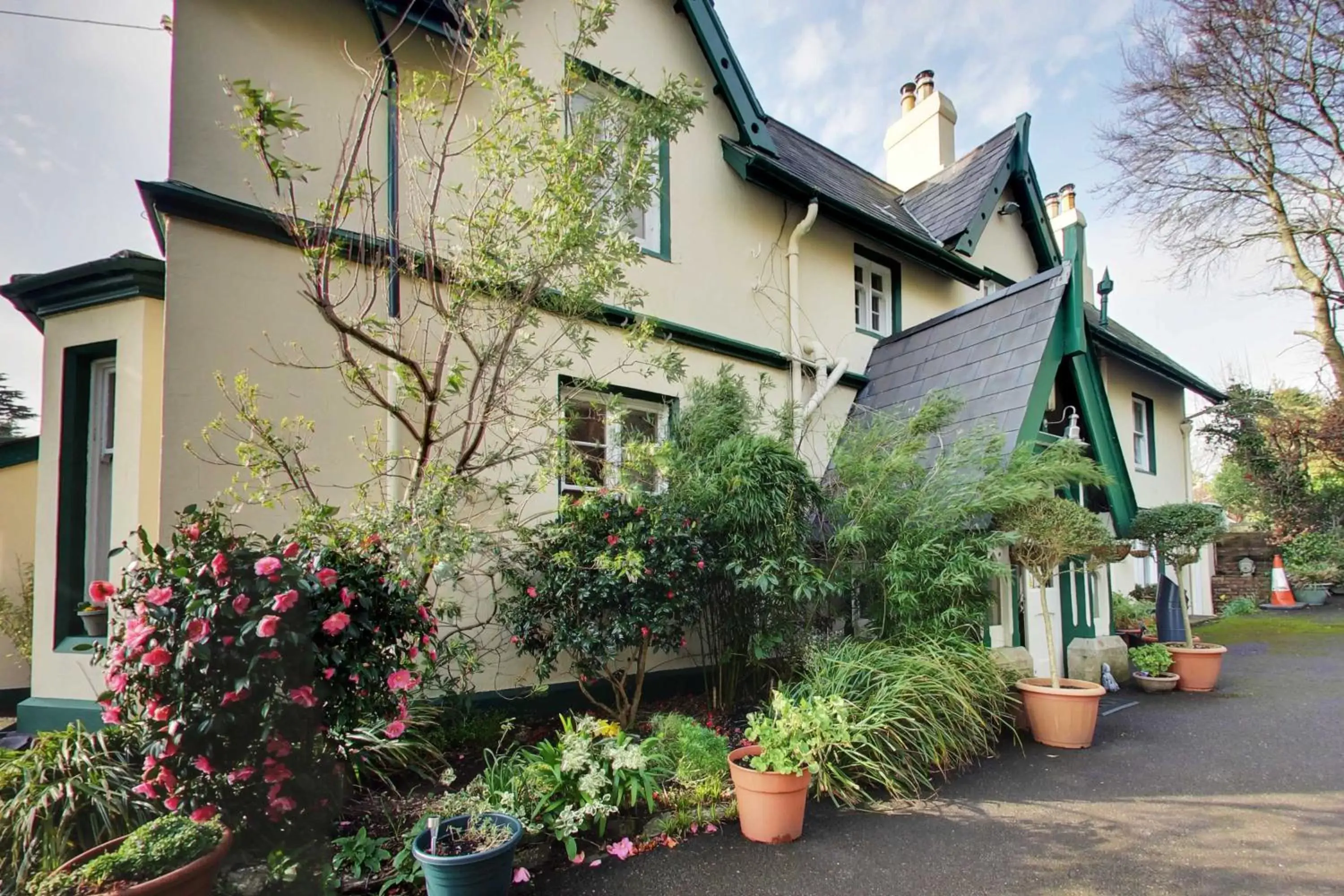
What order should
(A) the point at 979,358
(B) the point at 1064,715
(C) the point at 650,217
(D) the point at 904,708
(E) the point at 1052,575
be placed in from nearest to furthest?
(D) the point at 904,708, (B) the point at 1064,715, (E) the point at 1052,575, (C) the point at 650,217, (A) the point at 979,358

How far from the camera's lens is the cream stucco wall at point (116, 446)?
16.6ft

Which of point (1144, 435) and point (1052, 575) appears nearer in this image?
point (1052, 575)

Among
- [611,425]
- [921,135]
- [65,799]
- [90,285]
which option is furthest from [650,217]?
[921,135]

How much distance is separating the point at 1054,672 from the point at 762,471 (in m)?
3.29

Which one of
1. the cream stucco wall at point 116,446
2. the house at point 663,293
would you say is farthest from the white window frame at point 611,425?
the cream stucco wall at point 116,446

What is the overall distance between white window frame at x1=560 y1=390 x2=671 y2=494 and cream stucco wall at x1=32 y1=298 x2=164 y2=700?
3.14 m

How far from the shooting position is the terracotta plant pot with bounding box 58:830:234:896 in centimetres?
261

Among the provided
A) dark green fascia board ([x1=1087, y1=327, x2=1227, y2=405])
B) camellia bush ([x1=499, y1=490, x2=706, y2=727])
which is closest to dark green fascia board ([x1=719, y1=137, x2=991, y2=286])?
dark green fascia board ([x1=1087, y1=327, x2=1227, y2=405])

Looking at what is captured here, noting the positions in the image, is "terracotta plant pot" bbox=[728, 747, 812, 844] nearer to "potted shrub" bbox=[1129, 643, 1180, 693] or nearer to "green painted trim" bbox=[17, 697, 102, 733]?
"green painted trim" bbox=[17, 697, 102, 733]

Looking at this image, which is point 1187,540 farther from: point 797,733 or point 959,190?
point 959,190

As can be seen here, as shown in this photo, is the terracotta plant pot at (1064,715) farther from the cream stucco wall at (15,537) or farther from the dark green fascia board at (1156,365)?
the cream stucco wall at (15,537)

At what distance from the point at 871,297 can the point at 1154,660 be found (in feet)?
19.8

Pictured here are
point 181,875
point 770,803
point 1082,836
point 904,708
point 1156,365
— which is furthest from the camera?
point 1156,365

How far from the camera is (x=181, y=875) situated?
8.86 ft
